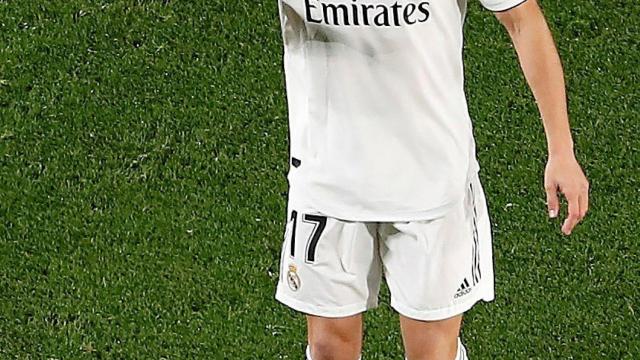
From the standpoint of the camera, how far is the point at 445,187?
7.73ft

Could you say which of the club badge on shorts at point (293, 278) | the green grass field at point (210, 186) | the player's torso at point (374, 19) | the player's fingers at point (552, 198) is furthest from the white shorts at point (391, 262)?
the green grass field at point (210, 186)

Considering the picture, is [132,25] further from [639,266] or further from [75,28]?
[639,266]

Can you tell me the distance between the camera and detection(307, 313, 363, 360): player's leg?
100 inches

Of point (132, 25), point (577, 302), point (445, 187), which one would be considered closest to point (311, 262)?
point (445, 187)

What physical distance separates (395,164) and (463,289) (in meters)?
0.31

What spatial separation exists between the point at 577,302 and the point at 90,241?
4.33 ft

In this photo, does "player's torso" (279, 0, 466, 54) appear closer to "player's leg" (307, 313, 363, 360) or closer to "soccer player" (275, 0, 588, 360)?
"soccer player" (275, 0, 588, 360)

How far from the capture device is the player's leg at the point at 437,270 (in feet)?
7.84

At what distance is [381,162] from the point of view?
2.32 metres

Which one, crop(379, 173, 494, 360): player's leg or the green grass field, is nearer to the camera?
crop(379, 173, 494, 360): player's leg

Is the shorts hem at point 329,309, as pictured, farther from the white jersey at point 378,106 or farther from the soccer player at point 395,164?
the white jersey at point 378,106

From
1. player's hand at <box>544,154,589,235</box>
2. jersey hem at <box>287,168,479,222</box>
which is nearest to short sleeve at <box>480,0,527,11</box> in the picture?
player's hand at <box>544,154,589,235</box>

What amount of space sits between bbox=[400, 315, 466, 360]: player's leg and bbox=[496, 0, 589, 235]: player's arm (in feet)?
1.14

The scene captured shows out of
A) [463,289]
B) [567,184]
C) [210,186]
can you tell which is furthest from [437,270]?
[210,186]
